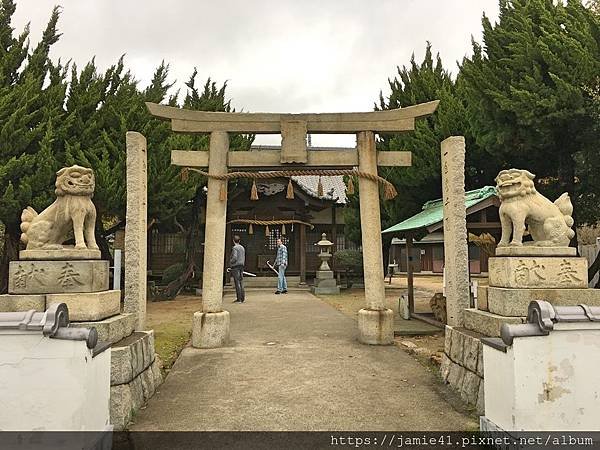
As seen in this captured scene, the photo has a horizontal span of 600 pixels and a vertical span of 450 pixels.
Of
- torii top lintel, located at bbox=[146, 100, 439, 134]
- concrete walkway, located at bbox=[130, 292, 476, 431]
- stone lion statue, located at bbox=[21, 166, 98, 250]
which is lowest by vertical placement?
concrete walkway, located at bbox=[130, 292, 476, 431]

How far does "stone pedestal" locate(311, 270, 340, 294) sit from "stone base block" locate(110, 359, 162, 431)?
12.2 metres

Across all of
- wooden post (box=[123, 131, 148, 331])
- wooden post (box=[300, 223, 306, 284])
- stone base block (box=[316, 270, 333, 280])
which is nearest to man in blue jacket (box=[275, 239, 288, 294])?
stone base block (box=[316, 270, 333, 280])

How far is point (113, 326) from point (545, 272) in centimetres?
438

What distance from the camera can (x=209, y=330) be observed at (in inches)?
264

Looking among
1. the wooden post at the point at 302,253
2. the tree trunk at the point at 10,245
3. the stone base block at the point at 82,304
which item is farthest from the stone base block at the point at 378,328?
the wooden post at the point at 302,253

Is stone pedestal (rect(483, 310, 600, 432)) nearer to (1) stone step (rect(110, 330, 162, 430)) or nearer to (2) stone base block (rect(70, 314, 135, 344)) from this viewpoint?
(1) stone step (rect(110, 330, 162, 430))

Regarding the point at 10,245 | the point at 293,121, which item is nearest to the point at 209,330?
the point at 293,121

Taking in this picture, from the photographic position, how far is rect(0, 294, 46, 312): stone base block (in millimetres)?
3879

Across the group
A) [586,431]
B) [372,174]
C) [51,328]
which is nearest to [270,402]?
[51,328]

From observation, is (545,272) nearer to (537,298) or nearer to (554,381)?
(537,298)

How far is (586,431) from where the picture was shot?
10.1 feet

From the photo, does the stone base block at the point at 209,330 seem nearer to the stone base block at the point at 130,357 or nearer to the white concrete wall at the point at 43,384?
the stone base block at the point at 130,357

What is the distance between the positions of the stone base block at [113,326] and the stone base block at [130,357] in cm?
7

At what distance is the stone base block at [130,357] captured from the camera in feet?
12.6
